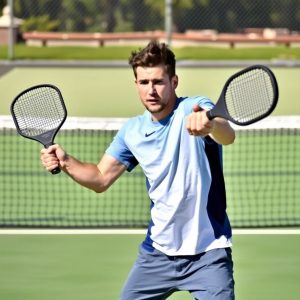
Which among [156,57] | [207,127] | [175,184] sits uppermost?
[156,57]

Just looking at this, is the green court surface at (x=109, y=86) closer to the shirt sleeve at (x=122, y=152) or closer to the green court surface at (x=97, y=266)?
the green court surface at (x=97, y=266)

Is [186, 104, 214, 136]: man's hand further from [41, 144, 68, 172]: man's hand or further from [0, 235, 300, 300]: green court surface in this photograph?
[0, 235, 300, 300]: green court surface

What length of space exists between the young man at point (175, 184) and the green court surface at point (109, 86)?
12.2 meters

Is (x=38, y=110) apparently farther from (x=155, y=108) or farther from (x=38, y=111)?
(x=155, y=108)

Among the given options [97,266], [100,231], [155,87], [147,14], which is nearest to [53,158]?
[155,87]

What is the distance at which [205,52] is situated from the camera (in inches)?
1216

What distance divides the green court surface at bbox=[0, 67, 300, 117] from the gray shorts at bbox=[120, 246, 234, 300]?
39.9 feet

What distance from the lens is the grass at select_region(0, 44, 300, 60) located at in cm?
2838

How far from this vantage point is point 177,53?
28.6m

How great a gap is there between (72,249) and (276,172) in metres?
3.98

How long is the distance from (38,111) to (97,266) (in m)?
2.43

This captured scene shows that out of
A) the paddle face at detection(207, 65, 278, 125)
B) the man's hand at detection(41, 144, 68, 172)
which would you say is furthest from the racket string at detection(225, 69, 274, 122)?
the man's hand at detection(41, 144, 68, 172)

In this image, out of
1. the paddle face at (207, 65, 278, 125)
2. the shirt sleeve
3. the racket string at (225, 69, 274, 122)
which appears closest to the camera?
the paddle face at (207, 65, 278, 125)

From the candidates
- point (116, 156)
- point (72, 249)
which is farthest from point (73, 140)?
point (116, 156)
